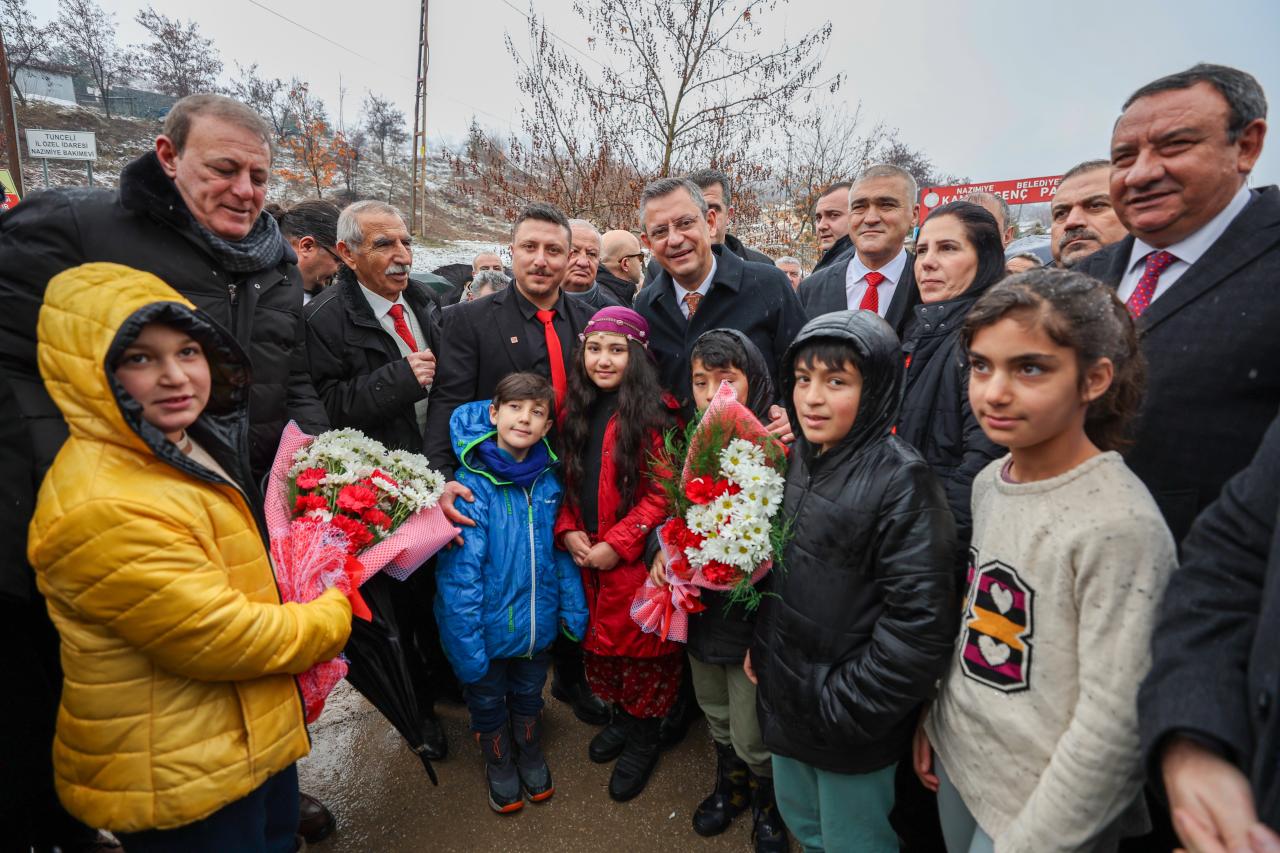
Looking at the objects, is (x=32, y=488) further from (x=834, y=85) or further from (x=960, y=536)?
(x=834, y=85)

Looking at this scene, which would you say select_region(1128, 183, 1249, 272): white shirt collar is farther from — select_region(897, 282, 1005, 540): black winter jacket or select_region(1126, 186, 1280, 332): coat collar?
select_region(897, 282, 1005, 540): black winter jacket

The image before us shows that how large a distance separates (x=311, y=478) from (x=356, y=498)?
0.19 metres

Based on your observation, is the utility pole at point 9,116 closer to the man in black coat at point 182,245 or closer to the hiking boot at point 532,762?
the man in black coat at point 182,245

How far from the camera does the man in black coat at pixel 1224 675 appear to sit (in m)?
1.00

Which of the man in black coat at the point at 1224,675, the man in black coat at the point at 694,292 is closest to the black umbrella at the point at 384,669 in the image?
the man in black coat at the point at 694,292

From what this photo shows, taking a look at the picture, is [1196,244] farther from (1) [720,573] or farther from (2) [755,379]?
(1) [720,573]

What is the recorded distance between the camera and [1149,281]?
1.90 metres

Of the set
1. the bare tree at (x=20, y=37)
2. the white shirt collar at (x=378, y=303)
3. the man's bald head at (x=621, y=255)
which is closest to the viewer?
the white shirt collar at (x=378, y=303)

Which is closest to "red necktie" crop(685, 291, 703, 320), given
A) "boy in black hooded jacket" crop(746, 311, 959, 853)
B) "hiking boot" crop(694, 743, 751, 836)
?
"boy in black hooded jacket" crop(746, 311, 959, 853)

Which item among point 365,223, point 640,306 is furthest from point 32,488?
point 640,306

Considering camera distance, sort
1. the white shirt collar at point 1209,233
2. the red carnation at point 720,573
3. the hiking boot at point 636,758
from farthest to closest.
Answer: the hiking boot at point 636,758
the red carnation at point 720,573
the white shirt collar at point 1209,233

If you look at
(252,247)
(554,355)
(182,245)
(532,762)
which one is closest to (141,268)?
(182,245)

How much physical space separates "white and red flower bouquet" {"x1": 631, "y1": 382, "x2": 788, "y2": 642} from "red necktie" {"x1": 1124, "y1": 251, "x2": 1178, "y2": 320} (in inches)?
48.2

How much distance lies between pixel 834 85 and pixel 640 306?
303 inches
